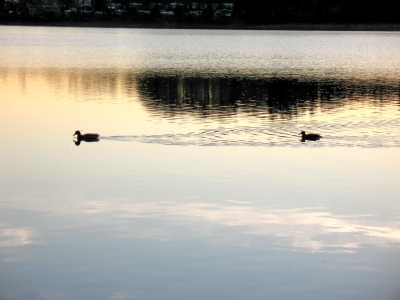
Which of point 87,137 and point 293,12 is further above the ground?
point 293,12

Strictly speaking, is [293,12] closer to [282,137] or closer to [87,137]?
[282,137]

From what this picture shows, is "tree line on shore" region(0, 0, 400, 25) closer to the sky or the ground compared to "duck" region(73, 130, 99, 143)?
closer to the sky

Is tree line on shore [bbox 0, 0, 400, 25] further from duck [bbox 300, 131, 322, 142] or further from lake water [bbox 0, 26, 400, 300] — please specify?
duck [bbox 300, 131, 322, 142]

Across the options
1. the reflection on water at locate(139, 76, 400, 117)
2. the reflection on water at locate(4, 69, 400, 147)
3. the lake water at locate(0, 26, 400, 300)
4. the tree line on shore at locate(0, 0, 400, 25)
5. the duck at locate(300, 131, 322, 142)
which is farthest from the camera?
the tree line on shore at locate(0, 0, 400, 25)

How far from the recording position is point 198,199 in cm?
1575

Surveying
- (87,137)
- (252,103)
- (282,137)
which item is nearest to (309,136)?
(282,137)

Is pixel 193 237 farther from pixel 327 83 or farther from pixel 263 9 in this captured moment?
pixel 263 9

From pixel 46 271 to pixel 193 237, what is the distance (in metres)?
2.65

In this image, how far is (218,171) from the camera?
18.4 metres

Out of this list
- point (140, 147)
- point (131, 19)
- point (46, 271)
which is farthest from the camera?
point (131, 19)

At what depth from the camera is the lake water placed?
11.4 m

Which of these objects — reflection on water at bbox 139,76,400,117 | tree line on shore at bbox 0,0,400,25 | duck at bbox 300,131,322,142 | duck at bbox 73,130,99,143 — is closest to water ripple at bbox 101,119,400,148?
duck at bbox 300,131,322,142

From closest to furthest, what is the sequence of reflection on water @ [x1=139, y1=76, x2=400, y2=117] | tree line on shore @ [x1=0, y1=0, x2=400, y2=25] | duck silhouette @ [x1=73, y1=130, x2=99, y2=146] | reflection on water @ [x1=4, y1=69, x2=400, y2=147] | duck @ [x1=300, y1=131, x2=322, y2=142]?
duck silhouette @ [x1=73, y1=130, x2=99, y2=146] → duck @ [x1=300, y1=131, x2=322, y2=142] → reflection on water @ [x1=4, y1=69, x2=400, y2=147] → reflection on water @ [x1=139, y1=76, x2=400, y2=117] → tree line on shore @ [x1=0, y1=0, x2=400, y2=25]

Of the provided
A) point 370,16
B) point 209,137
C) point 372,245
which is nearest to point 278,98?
point 209,137
